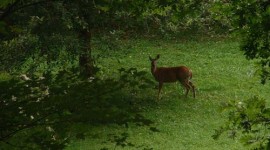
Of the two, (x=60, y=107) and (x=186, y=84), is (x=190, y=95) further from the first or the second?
(x=60, y=107)

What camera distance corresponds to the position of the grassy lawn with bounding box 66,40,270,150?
488 inches

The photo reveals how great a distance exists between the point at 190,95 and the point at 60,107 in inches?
476

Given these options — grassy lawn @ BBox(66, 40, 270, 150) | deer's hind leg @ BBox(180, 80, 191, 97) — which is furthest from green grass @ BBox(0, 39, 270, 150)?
deer's hind leg @ BBox(180, 80, 191, 97)

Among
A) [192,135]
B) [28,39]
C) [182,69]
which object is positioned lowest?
[192,135]

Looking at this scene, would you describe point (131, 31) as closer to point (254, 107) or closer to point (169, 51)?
point (169, 51)

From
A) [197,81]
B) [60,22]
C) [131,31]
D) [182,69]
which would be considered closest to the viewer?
[60,22]

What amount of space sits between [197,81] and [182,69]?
2.39 metres

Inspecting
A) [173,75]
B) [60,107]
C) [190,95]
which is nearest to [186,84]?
[173,75]

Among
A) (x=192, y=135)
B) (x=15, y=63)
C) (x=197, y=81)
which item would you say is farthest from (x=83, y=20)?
(x=197, y=81)

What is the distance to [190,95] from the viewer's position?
16141 millimetres

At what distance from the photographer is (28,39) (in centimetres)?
1145

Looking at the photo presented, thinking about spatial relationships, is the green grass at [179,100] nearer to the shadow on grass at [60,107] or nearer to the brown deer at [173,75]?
the shadow on grass at [60,107]

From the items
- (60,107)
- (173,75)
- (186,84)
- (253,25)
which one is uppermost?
(253,25)

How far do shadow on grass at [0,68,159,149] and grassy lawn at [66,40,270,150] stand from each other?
2.84 metres
